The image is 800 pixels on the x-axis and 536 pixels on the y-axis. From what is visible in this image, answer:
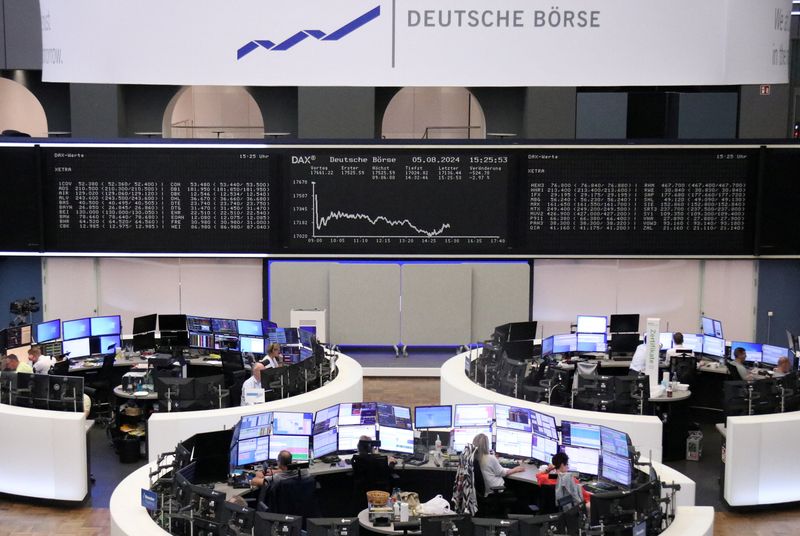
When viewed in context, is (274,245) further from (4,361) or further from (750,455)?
(750,455)

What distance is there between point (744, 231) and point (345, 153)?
20.3 feet

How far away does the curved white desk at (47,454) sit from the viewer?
884 cm

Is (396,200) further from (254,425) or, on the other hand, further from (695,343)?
(254,425)

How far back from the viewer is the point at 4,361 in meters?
10.4

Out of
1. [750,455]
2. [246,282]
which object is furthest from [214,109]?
[750,455]

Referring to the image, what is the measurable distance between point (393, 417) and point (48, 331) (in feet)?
18.8

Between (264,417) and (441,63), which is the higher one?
(441,63)

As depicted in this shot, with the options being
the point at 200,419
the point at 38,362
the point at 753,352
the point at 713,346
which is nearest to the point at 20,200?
the point at 38,362

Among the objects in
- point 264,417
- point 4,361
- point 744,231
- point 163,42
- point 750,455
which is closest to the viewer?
point 163,42

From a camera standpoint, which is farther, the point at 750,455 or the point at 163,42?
the point at 750,455

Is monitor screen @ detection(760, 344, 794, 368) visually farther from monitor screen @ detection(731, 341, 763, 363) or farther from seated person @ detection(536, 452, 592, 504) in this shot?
seated person @ detection(536, 452, 592, 504)

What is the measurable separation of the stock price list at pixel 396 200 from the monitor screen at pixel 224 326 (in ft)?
5.93

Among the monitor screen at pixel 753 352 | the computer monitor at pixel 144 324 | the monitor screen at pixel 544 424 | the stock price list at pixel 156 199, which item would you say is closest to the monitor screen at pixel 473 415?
the monitor screen at pixel 544 424

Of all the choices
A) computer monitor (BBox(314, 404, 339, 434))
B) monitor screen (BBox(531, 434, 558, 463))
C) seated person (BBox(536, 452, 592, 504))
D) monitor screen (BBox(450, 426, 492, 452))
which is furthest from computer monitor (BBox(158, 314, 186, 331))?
seated person (BBox(536, 452, 592, 504))
